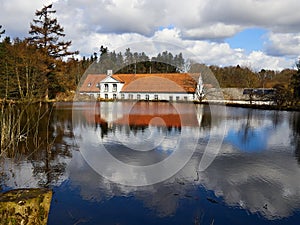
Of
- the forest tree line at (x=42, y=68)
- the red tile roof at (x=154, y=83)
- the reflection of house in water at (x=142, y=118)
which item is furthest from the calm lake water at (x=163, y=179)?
the red tile roof at (x=154, y=83)

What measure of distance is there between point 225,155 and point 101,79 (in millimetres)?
42935

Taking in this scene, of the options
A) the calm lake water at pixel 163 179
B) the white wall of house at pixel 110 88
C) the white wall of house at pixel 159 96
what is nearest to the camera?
the calm lake water at pixel 163 179

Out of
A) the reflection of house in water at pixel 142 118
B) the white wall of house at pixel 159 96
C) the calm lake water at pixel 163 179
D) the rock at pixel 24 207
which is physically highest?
the white wall of house at pixel 159 96

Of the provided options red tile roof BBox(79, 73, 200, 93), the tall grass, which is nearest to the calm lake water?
the tall grass

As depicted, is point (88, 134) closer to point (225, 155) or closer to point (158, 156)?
point (158, 156)

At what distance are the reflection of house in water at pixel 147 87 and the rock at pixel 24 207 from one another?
38.8 metres

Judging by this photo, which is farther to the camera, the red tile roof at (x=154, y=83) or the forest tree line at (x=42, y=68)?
the red tile roof at (x=154, y=83)

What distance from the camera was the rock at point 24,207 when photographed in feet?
8.04

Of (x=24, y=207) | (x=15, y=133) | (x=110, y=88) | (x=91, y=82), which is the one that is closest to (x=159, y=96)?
(x=110, y=88)

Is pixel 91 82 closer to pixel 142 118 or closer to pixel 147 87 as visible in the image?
pixel 147 87

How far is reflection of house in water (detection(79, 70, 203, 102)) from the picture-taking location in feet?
140

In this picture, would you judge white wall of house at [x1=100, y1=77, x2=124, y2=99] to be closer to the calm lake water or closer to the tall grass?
the tall grass

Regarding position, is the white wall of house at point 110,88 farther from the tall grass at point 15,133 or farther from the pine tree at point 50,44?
the tall grass at point 15,133

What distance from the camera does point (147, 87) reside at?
45.1 m
